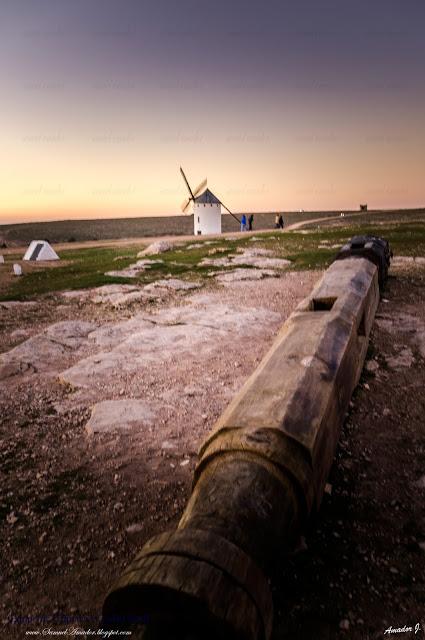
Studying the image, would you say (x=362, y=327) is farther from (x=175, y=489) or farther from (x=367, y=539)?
(x=175, y=489)

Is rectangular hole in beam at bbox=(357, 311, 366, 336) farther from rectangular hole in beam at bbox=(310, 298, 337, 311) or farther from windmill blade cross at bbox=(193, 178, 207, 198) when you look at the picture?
windmill blade cross at bbox=(193, 178, 207, 198)

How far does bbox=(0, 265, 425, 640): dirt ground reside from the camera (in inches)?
97.7

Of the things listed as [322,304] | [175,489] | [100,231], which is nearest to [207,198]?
[322,304]

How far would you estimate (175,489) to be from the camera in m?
3.51

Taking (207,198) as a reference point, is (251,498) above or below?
below

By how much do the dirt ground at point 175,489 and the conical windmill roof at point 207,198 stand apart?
141ft

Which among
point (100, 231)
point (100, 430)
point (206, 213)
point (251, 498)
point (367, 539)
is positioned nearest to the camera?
point (251, 498)

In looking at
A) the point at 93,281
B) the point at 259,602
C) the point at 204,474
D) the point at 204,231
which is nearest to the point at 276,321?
the point at 204,474

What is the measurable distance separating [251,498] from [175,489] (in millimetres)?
1428

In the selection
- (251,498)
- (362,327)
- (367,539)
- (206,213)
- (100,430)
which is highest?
(206,213)

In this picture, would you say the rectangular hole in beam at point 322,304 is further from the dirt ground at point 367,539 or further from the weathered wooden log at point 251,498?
the dirt ground at point 367,539

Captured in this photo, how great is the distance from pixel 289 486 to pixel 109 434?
2.45 m

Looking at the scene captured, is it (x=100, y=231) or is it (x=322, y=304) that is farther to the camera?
(x=100, y=231)

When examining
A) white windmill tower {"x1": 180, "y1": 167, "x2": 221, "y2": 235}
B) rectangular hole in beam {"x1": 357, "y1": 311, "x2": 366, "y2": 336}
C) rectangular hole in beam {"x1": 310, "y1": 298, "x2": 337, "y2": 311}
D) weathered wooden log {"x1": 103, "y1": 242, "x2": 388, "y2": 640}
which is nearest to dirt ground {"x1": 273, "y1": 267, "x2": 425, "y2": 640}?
weathered wooden log {"x1": 103, "y1": 242, "x2": 388, "y2": 640}
